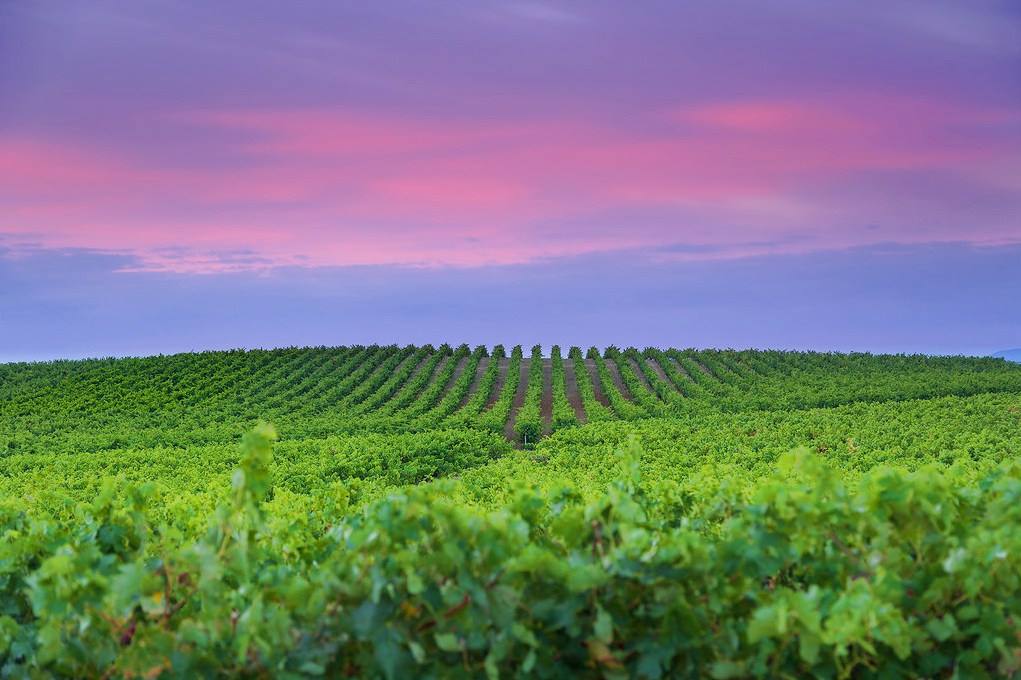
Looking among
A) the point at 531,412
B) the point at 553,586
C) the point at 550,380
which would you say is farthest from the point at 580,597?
the point at 550,380

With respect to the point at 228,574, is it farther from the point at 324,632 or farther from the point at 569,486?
the point at 569,486

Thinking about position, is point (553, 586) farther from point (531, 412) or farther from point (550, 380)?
point (550, 380)

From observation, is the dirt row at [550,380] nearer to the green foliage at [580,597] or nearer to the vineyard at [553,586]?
the vineyard at [553,586]

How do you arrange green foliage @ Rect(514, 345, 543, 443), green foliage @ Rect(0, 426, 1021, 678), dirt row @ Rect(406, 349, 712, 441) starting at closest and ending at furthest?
1. green foliage @ Rect(0, 426, 1021, 678)
2. green foliage @ Rect(514, 345, 543, 443)
3. dirt row @ Rect(406, 349, 712, 441)

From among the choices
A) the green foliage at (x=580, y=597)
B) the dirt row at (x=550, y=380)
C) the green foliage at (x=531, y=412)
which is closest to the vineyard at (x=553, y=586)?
the green foliage at (x=580, y=597)

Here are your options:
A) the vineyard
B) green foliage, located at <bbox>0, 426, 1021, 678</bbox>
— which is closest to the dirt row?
the vineyard

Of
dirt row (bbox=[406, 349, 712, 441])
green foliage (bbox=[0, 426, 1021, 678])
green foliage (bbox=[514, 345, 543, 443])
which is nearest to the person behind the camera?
green foliage (bbox=[0, 426, 1021, 678])

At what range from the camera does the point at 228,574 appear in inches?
176

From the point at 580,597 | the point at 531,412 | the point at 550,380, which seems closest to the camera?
the point at 580,597

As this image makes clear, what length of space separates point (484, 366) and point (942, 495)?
4853 centimetres

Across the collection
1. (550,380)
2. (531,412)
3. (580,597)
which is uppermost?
(550,380)

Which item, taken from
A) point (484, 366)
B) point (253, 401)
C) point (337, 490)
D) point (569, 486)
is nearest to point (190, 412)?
point (253, 401)

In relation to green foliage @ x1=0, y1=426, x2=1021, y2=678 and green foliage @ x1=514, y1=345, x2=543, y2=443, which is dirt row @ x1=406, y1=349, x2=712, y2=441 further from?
green foliage @ x1=0, y1=426, x2=1021, y2=678

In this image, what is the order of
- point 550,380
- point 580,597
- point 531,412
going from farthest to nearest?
1. point 550,380
2. point 531,412
3. point 580,597
